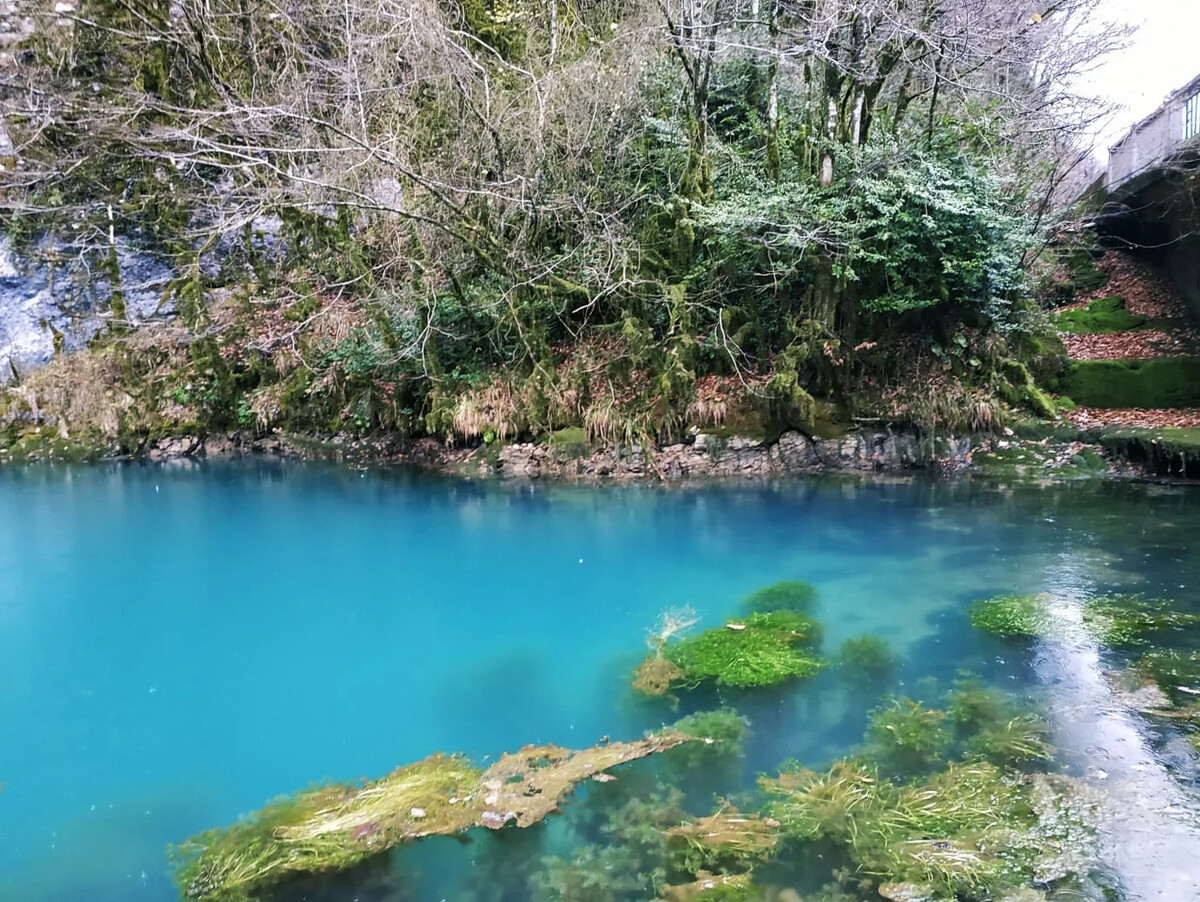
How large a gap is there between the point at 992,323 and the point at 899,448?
2305 mm

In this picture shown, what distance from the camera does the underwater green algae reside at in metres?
5.39

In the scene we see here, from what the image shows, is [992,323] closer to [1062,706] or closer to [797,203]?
[797,203]

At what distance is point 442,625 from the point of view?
21.4ft

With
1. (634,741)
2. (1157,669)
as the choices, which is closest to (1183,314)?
(1157,669)

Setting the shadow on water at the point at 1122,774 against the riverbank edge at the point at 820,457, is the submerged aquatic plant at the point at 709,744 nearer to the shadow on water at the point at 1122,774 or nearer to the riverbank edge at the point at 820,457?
the shadow on water at the point at 1122,774

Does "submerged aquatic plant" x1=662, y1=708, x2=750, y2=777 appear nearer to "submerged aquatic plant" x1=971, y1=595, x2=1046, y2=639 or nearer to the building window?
"submerged aquatic plant" x1=971, y1=595, x2=1046, y2=639

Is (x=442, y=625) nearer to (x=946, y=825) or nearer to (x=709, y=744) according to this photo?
(x=709, y=744)

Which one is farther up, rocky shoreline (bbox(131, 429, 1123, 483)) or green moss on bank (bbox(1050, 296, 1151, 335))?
green moss on bank (bbox(1050, 296, 1151, 335))

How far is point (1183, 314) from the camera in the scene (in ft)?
39.0

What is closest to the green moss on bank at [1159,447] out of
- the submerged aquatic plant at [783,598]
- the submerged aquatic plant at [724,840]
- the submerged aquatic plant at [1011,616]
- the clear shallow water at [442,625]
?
the clear shallow water at [442,625]

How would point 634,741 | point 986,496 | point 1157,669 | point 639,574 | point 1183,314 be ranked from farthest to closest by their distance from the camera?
point 1183,314 < point 986,496 < point 639,574 < point 1157,669 < point 634,741

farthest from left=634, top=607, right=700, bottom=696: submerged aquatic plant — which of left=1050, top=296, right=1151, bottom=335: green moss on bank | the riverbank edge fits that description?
left=1050, top=296, right=1151, bottom=335: green moss on bank

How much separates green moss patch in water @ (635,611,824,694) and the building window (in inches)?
391

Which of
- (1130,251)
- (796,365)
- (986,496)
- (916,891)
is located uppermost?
(1130,251)
